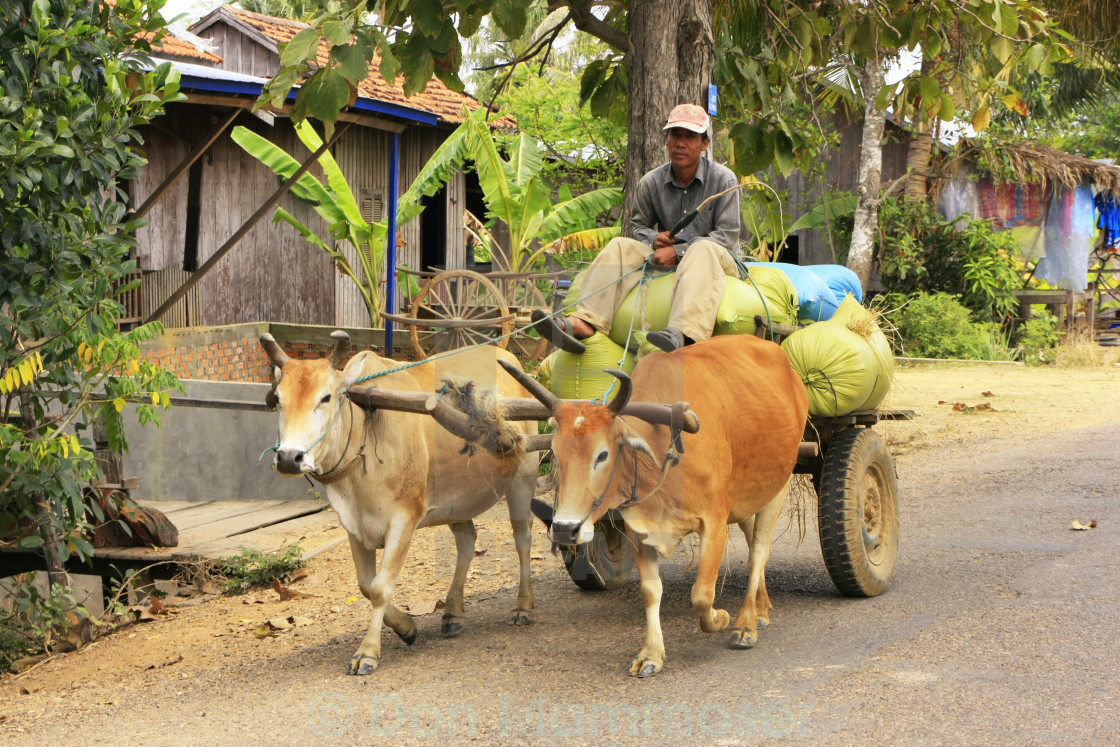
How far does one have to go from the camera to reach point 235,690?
4.68 meters

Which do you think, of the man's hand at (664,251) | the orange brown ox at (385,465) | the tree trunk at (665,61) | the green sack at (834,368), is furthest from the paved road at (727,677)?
the tree trunk at (665,61)

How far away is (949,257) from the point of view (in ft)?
57.2

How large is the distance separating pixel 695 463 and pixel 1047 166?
15.7 m

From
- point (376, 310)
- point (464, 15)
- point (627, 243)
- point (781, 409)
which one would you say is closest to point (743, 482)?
point (781, 409)

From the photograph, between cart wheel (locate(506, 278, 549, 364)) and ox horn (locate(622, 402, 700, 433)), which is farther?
cart wheel (locate(506, 278, 549, 364))

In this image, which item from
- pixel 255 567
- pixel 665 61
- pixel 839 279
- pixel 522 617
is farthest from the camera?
pixel 665 61

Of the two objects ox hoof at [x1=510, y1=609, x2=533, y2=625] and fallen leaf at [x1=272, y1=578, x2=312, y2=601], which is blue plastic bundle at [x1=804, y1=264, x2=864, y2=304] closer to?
ox hoof at [x1=510, y1=609, x2=533, y2=625]

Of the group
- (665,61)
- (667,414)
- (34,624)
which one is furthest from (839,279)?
(34,624)

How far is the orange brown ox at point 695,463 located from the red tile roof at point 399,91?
31.9 ft

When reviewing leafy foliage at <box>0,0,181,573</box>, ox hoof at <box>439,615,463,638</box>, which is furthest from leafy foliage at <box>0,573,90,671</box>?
ox hoof at <box>439,615,463,638</box>

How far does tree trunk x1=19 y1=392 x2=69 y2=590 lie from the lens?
5723mm

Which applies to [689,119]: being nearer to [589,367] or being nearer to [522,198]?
[589,367]

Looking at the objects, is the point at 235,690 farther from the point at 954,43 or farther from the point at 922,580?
the point at 954,43

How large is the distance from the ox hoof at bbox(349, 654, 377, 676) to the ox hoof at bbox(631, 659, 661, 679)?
46.2 inches
